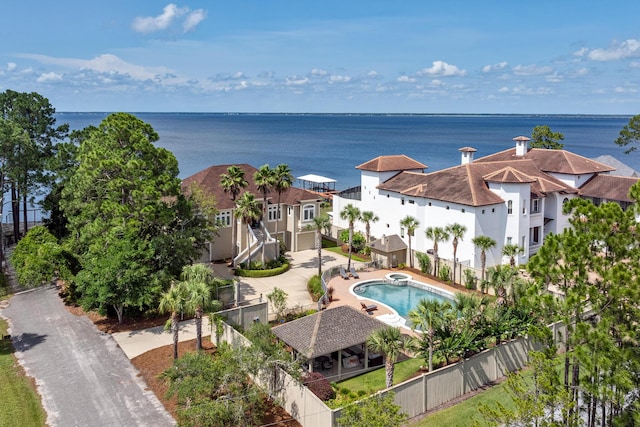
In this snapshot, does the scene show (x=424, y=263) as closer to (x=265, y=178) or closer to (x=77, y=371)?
(x=265, y=178)

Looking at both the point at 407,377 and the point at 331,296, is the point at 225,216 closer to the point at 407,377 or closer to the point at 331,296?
the point at 331,296

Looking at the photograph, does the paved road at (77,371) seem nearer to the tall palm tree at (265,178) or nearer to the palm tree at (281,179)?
the tall palm tree at (265,178)

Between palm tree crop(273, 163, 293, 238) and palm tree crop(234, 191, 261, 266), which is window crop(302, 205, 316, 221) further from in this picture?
palm tree crop(234, 191, 261, 266)

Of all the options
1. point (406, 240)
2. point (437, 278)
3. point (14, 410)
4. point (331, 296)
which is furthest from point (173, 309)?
point (406, 240)

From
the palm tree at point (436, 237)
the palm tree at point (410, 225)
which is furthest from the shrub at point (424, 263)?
the palm tree at point (410, 225)

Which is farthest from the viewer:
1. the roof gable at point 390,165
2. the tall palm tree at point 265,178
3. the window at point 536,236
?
the roof gable at point 390,165
